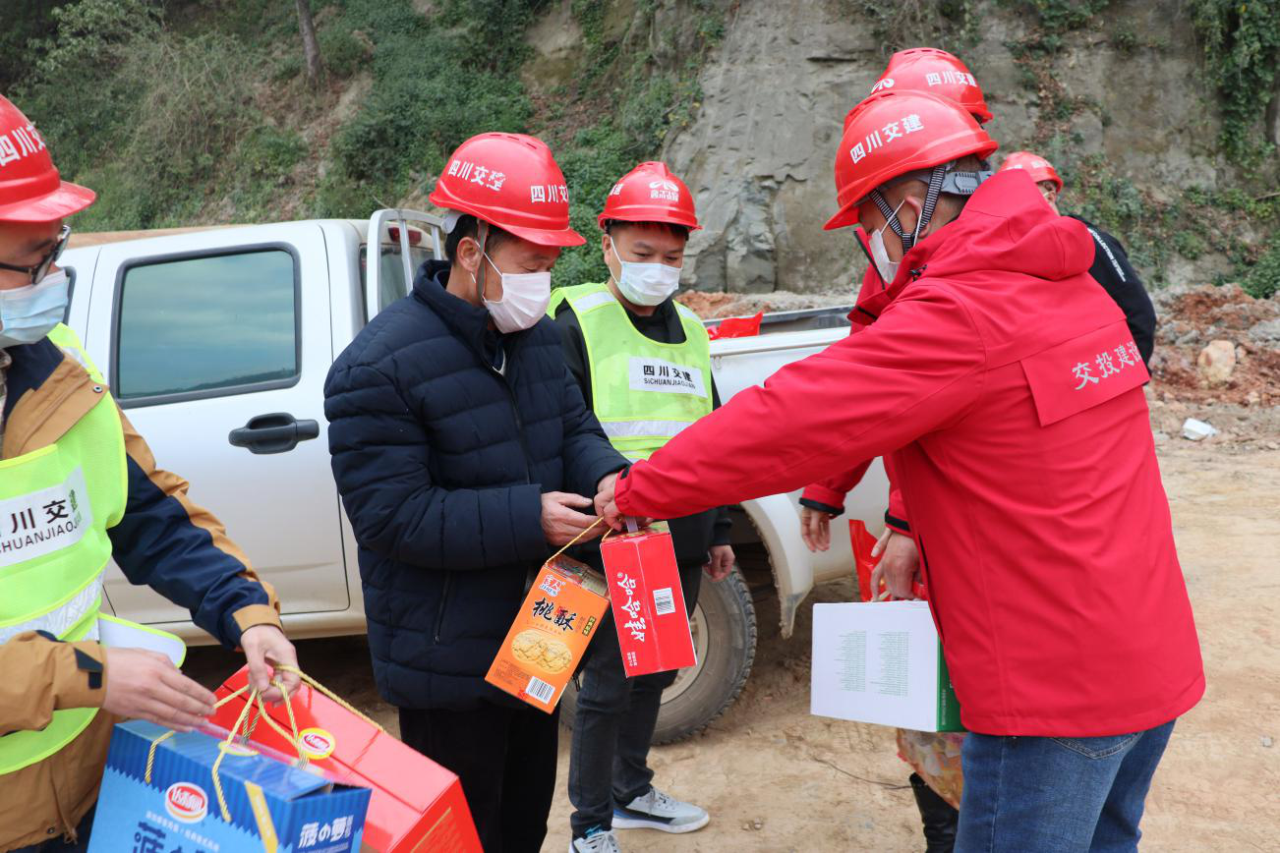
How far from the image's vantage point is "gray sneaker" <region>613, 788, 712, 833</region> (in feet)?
11.3

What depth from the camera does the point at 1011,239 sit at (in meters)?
1.82

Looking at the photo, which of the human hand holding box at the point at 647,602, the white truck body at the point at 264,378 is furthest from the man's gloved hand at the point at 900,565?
the white truck body at the point at 264,378

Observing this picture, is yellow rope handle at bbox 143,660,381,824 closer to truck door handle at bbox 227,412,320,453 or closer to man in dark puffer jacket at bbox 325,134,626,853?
man in dark puffer jacket at bbox 325,134,626,853

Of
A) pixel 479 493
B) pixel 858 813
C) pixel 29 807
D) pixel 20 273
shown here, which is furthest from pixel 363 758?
pixel 858 813

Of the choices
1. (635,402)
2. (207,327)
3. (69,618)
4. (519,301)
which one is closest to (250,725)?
(69,618)

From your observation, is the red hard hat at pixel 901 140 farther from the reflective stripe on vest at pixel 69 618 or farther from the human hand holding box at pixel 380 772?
the reflective stripe on vest at pixel 69 618

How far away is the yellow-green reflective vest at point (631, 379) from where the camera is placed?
124 inches

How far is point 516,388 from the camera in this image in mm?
2432

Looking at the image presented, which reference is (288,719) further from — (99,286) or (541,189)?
(99,286)

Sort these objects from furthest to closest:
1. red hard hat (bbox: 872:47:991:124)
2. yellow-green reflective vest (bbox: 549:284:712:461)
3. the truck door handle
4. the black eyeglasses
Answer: red hard hat (bbox: 872:47:991:124) < the truck door handle < yellow-green reflective vest (bbox: 549:284:712:461) < the black eyeglasses

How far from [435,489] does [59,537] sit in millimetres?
793

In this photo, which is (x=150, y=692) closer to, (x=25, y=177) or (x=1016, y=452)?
(x=25, y=177)

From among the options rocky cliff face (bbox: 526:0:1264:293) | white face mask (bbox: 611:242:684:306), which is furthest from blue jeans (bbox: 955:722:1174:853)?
rocky cliff face (bbox: 526:0:1264:293)

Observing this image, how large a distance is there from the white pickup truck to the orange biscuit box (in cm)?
151
